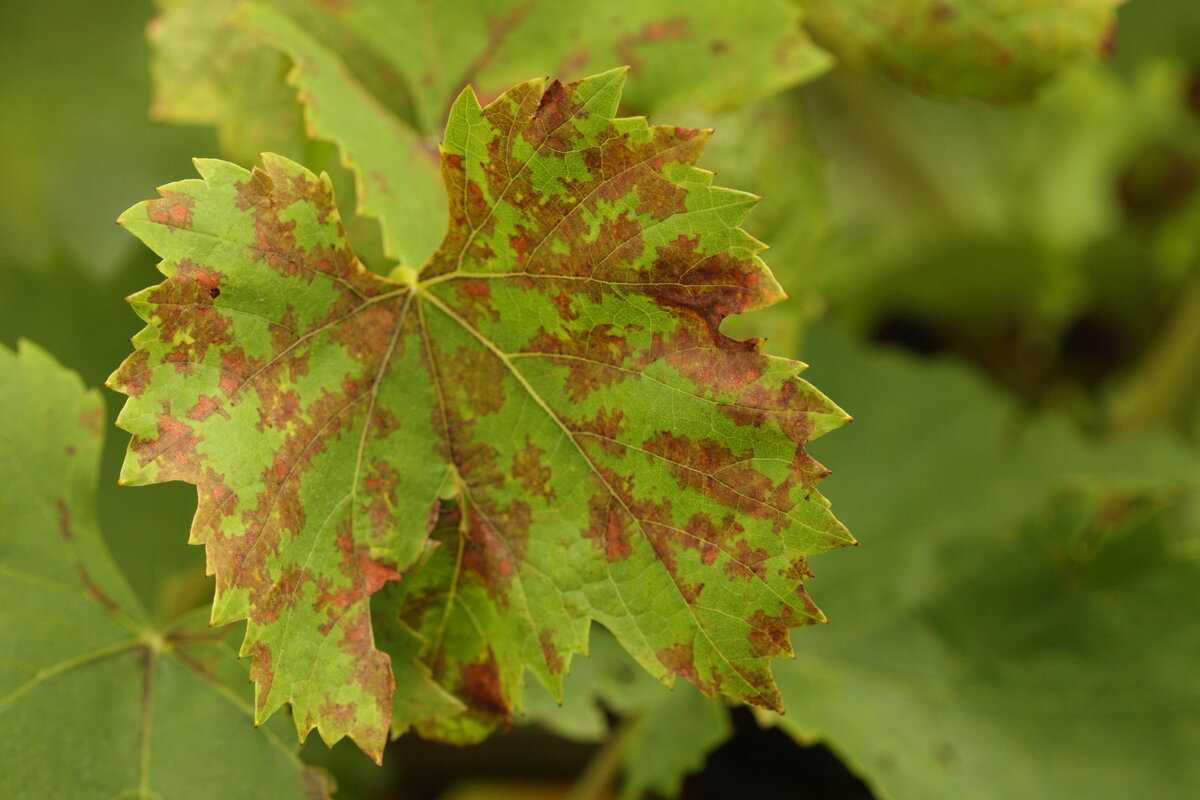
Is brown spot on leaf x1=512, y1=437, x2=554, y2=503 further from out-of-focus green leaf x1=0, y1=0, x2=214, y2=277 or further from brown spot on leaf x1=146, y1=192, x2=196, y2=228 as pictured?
out-of-focus green leaf x1=0, y1=0, x2=214, y2=277

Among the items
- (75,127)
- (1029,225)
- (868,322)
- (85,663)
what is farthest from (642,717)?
(75,127)

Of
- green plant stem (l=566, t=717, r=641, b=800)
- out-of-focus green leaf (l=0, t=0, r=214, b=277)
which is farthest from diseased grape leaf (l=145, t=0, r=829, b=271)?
out-of-focus green leaf (l=0, t=0, r=214, b=277)

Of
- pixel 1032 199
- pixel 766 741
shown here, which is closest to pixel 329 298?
pixel 766 741

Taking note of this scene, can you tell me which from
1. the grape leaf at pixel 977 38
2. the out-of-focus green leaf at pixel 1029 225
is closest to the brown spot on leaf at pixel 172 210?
the grape leaf at pixel 977 38

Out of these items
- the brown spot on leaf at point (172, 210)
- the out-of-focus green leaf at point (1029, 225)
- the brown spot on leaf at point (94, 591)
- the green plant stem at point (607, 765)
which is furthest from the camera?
the out-of-focus green leaf at point (1029, 225)

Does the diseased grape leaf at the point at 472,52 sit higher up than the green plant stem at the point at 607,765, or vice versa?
the diseased grape leaf at the point at 472,52

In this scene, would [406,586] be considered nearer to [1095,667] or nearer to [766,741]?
[766,741]

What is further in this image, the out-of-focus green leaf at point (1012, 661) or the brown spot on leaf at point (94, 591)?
the out-of-focus green leaf at point (1012, 661)

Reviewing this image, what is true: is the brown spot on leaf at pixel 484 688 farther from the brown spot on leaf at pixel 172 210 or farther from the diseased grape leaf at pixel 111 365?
the diseased grape leaf at pixel 111 365
